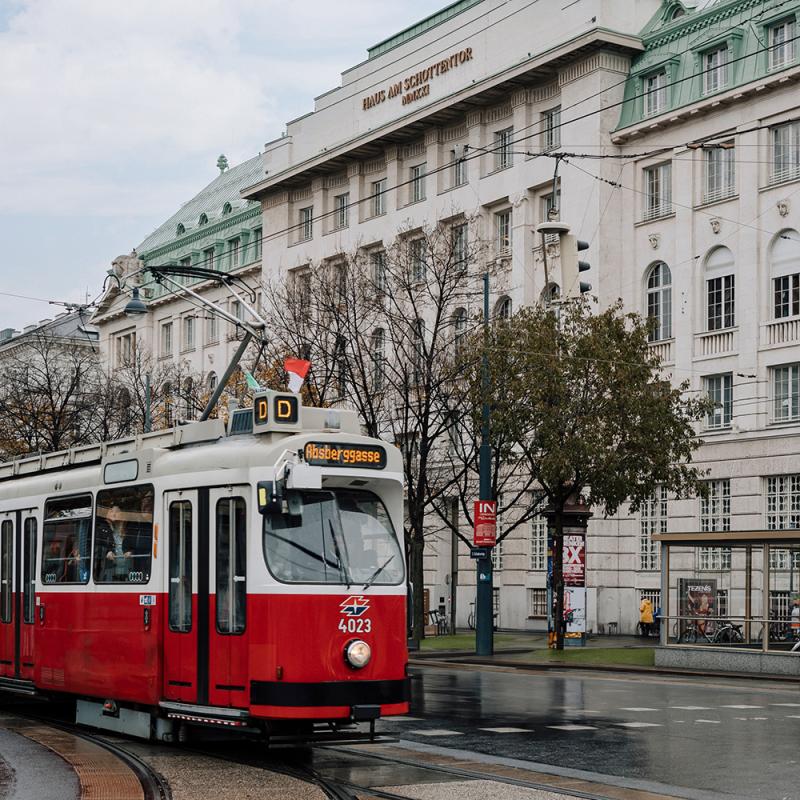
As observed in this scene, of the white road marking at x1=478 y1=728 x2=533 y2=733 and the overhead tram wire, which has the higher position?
the overhead tram wire

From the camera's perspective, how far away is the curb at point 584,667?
28.6 m

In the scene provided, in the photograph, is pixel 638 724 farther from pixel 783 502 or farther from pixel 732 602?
pixel 783 502

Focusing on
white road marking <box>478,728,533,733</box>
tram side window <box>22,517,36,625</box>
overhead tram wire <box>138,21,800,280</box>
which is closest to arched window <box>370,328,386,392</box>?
overhead tram wire <box>138,21,800,280</box>

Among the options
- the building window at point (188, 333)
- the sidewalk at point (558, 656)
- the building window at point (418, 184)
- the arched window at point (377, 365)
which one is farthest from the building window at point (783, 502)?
the building window at point (188, 333)

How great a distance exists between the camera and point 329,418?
15242 millimetres

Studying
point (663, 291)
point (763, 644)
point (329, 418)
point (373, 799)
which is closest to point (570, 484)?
point (763, 644)

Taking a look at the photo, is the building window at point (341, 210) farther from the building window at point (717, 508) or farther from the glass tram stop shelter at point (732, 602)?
the glass tram stop shelter at point (732, 602)

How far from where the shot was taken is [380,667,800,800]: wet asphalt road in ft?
45.6

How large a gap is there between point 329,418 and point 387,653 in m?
2.61

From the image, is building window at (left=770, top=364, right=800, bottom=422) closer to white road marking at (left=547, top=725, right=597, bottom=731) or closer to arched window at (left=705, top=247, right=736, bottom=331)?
arched window at (left=705, top=247, right=736, bottom=331)

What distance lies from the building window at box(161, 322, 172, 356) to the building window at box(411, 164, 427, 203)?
937 inches

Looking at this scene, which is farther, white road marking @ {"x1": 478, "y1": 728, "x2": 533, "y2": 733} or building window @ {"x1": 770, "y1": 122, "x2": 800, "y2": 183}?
building window @ {"x1": 770, "y1": 122, "x2": 800, "y2": 183}

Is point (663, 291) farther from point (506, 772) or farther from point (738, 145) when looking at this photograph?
point (506, 772)

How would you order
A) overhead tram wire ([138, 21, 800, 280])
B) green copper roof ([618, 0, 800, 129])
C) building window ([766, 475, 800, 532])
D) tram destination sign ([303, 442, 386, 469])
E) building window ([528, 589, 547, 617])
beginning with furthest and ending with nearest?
building window ([528, 589, 547, 617])
green copper roof ([618, 0, 800, 129])
overhead tram wire ([138, 21, 800, 280])
building window ([766, 475, 800, 532])
tram destination sign ([303, 442, 386, 469])
